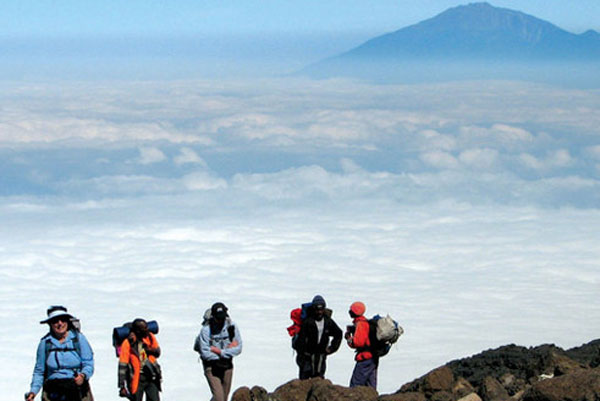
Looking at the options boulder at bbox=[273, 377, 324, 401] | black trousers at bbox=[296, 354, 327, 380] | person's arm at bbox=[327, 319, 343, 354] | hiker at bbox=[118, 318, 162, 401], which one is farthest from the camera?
black trousers at bbox=[296, 354, 327, 380]

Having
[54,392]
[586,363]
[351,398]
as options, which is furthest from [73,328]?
[586,363]

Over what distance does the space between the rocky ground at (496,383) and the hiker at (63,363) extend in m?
3.41

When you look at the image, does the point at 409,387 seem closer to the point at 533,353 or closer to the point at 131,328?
the point at 533,353

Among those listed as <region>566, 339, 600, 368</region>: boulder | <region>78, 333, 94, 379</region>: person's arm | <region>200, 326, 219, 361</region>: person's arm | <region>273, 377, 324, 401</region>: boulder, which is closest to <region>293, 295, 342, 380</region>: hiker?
<region>273, 377, 324, 401</region>: boulder

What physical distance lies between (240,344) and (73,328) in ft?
11.5

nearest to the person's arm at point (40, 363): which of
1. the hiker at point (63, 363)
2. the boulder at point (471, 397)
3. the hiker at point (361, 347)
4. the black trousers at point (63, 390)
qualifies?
the hiker at point (63, 363)

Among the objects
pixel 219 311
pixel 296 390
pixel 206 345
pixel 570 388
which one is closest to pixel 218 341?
pixel 206 345

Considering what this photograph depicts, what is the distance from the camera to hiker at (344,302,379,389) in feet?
48.9

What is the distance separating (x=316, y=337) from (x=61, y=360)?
14.6 ft

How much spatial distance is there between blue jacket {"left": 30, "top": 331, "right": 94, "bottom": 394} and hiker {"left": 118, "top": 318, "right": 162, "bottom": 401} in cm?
163

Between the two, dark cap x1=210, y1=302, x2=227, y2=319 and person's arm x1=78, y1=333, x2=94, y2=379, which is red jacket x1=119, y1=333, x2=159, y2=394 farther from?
person's arm x1=78, y1=333, x2=94, y2=379

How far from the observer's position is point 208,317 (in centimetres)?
1431

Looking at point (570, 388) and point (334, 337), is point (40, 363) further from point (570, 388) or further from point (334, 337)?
point (570, 388)

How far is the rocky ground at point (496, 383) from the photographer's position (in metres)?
12.5
